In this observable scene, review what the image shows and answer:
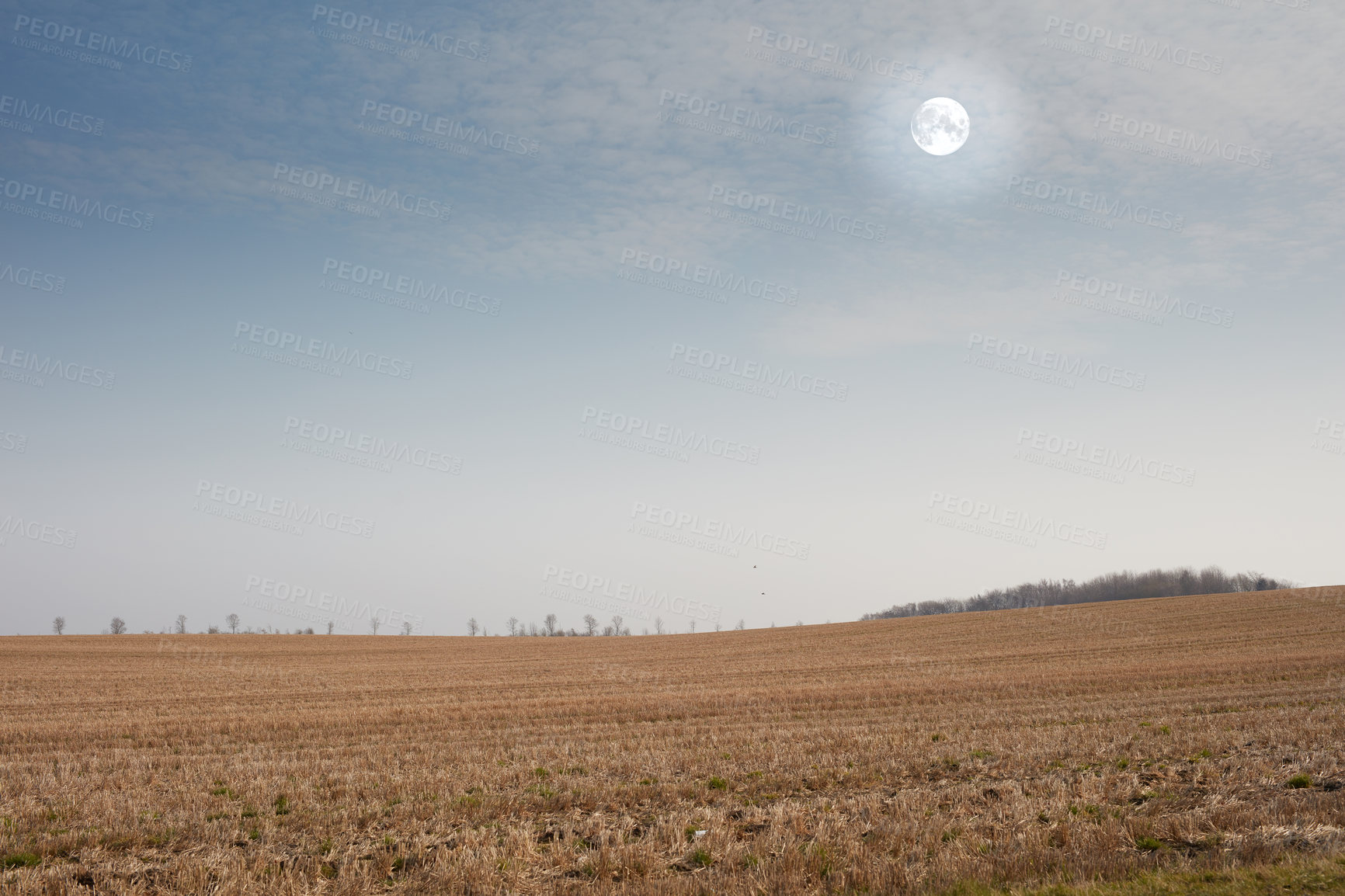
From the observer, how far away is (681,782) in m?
12.7

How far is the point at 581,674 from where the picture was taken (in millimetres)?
37656

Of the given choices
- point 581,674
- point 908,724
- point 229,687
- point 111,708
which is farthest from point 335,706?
point 908,724

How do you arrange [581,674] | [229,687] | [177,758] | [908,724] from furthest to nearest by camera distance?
[581,674] → [229,687] → [908,724] → [177,758]

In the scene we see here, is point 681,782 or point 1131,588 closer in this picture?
point 681,782

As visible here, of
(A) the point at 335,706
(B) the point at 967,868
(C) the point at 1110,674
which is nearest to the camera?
(B) the point at 967,868

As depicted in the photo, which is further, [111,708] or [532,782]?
[111,708]

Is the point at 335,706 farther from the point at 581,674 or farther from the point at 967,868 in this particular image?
the point at 967,868

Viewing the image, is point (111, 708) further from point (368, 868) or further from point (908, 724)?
point (908, 724)

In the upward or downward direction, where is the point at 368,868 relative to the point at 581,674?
upward

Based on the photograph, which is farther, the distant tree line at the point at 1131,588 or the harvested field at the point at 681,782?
the distant tree line at the point at 1131,588

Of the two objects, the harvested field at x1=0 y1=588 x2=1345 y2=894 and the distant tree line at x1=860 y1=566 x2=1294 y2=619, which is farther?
the distant tree line at x1=860 y1=566 x2=1294 y2=619

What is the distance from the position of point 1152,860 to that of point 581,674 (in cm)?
3180

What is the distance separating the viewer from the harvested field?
8.47m

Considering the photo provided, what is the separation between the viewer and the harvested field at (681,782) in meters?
8.47
